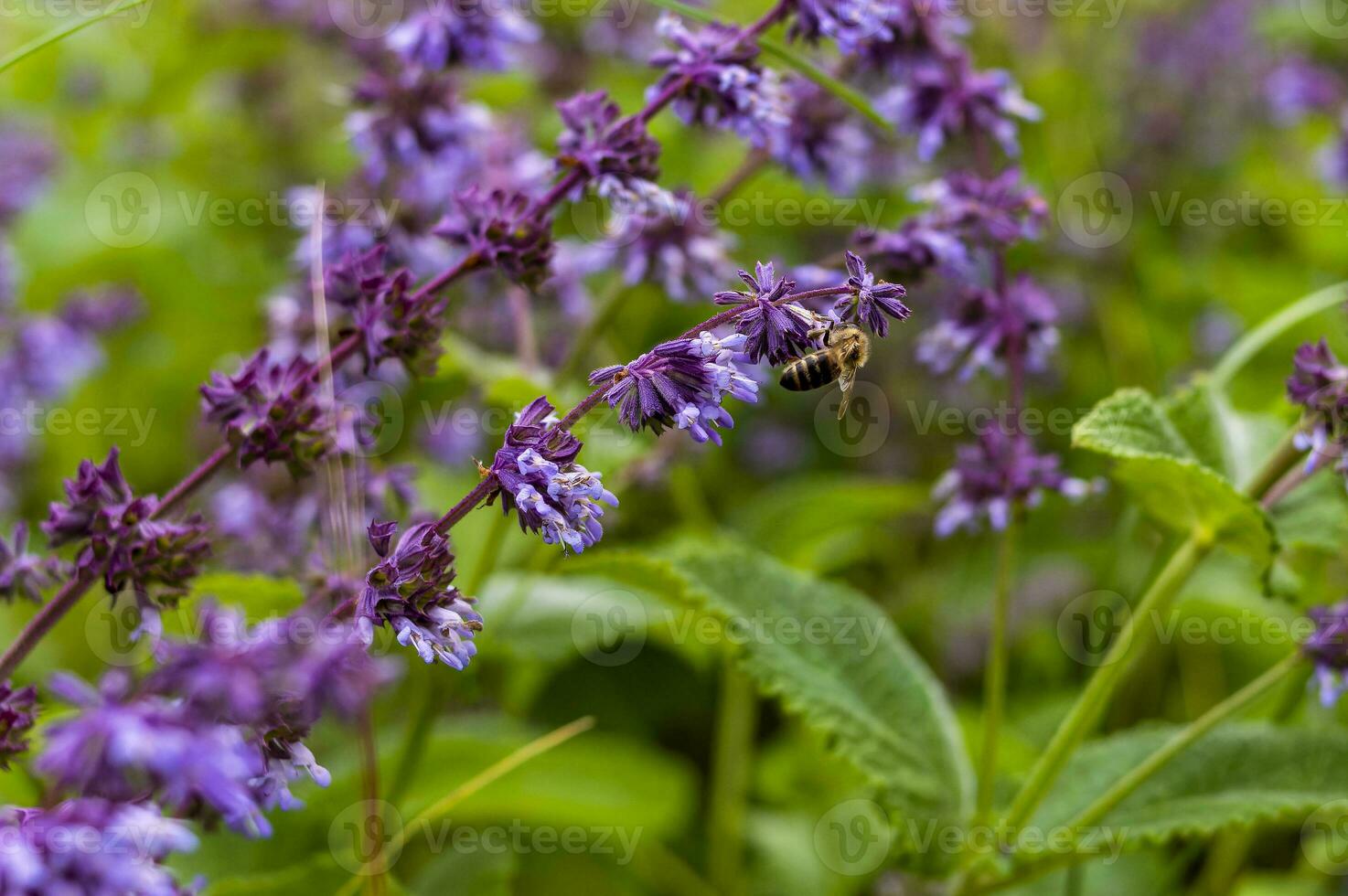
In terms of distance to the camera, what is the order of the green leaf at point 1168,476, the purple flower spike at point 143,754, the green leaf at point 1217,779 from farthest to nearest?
the green leaf at point 1217,779 < the green leaf at point 1168,476 < the purple flower spike at point 143,754

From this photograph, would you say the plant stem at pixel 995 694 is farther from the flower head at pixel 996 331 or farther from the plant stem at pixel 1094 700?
the flower head at pixel 996 331

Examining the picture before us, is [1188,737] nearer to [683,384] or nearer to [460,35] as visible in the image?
[683,384]

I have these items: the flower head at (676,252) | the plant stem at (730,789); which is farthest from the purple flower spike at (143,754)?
the plant stem at (730,789)

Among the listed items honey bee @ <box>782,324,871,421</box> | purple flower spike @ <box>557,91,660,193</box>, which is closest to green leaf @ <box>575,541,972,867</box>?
honey bee @ <box>782,324,871,421</box>

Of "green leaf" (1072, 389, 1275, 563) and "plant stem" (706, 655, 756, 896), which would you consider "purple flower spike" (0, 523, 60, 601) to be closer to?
"green leaf" (1072, 389, 1275, 563)

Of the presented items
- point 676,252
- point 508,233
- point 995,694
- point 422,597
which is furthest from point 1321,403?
point 422,597

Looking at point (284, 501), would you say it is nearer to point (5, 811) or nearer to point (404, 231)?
point (404, 231)
